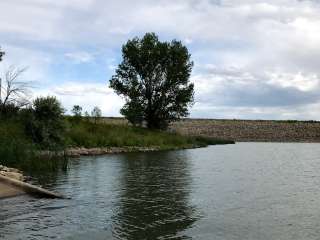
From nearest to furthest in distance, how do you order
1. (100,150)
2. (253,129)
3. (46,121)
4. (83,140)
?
(46,121) → (100,150) → (83,140) → (253,129)

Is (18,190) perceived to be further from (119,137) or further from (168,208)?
(119,137)

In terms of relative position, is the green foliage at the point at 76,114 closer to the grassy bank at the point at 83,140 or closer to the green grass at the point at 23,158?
the grassy bank at the point at 83,140

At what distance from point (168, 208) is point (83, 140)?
37.3m

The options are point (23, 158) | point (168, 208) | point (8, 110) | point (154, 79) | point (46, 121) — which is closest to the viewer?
point (168, 208)

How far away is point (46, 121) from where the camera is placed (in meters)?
45.0

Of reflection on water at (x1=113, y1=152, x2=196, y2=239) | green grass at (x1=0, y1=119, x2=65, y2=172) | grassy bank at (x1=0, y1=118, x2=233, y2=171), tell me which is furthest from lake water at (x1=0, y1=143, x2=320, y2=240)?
grassy bank at (x1=0, y1=118, x2=233, y2=171)

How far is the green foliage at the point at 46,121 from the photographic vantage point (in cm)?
4456

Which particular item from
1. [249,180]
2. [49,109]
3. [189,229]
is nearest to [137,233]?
[189,229]

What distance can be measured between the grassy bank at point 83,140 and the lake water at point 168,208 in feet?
8.97

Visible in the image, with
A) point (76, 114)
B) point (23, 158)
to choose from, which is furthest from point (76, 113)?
point (23, 158)

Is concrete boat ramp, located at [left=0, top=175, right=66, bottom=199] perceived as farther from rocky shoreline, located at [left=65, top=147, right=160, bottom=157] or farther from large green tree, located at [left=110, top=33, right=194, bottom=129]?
large green tree, located at [left=110, top=33, right=194, bottom=129]

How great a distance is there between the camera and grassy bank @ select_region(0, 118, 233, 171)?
30.9 meters

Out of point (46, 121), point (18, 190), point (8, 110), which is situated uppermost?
point (8, 110)

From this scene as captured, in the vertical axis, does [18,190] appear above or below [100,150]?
below
